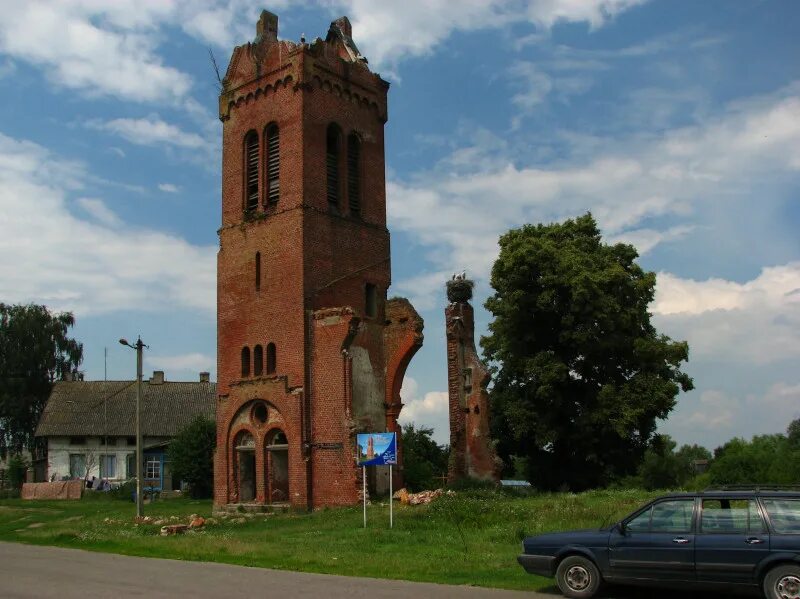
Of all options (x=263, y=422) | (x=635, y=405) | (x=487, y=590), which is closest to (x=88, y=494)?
(x=263, y=422)

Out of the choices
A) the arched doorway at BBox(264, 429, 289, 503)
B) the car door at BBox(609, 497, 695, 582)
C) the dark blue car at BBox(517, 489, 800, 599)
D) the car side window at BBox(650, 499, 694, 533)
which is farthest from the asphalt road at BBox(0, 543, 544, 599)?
the arched doorway at BBox(264, 429, 289, 503)

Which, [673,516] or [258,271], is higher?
[258,271]

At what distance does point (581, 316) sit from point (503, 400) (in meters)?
5.25

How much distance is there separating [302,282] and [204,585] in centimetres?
1833

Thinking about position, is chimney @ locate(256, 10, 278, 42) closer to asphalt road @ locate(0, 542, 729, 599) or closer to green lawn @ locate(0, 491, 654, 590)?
green lawn @ locate(0, 491, 654, 590)

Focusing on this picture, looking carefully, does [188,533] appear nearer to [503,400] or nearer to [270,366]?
[270,366]

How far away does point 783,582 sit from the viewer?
10.2 meters

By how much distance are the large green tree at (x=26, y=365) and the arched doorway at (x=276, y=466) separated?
1300 inches

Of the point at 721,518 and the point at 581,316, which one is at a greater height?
the point at 581,316

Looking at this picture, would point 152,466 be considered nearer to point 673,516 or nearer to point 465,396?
point 465,396

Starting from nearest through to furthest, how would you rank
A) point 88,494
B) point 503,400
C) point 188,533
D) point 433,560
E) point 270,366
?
point 433,560
point 188,533
point 270,366
point 503,400
point 88,494

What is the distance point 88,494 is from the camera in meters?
47.0

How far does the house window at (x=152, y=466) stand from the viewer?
54625 mm

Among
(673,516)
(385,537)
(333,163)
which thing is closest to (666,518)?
(673,516)
